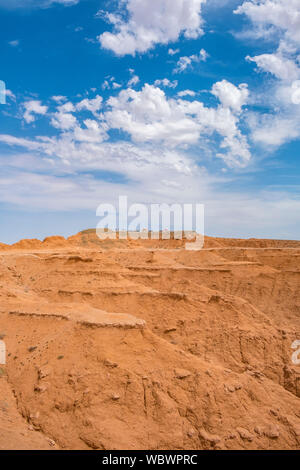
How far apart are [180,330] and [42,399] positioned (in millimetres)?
10049

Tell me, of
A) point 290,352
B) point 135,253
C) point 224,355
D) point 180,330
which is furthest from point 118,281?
point 135,253

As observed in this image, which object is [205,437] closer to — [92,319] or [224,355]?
[92,319]

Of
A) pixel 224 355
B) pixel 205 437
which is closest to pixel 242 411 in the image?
pixel 205 437

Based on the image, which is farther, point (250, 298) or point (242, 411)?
point (250, 298)

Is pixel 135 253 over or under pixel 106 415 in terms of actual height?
over

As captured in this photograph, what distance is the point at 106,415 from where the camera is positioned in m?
11.6

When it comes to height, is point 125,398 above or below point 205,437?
above

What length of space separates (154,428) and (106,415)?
5.34ft

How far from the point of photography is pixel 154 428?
11.6 metres

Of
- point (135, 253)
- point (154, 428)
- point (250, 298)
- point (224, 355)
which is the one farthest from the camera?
point (135, 253)

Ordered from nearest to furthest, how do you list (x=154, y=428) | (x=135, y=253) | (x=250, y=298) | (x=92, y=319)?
(x=154, y=428), (x=92, y=319), (x=250, y=298), (x=135, y=253)

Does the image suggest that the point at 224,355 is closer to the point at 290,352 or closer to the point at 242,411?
the point at 290,352
